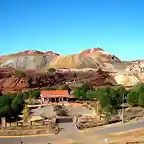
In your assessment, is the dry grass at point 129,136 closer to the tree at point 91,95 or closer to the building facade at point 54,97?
the tree at point 91,95

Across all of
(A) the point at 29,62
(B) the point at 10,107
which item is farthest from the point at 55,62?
(B) the point at 10,107

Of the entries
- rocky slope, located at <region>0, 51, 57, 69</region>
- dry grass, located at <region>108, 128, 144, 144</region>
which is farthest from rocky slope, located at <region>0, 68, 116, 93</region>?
dry grass, located at <region>108, 128, 144, 144</region>

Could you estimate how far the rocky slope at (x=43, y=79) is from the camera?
84.4 meters

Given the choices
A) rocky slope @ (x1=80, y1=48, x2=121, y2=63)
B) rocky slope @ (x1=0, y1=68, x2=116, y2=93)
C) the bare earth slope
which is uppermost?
Result: rocky slope @ (x1=80, y1=48, x2=121, y2=63)

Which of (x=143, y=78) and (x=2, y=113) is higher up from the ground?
(x=143, y=78)

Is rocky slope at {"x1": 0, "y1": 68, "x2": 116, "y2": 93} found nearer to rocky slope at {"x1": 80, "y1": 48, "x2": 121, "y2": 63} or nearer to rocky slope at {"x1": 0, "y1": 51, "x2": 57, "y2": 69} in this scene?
rocky slope at {"x1": 0, "y1": 51, "x2": 57, "y2": 69}

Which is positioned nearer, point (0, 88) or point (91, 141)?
point (91, 141)

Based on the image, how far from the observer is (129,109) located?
153 feet

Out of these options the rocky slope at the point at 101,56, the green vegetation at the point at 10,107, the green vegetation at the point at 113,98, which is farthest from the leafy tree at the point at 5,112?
the rocky slope at the point at 101,56

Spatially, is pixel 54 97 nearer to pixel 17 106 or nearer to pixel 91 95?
pixel 91 95

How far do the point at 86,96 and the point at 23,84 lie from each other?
3170cm

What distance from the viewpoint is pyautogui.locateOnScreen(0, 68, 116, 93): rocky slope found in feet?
277

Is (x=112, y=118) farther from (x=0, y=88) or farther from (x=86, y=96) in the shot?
(x=0, y=88)

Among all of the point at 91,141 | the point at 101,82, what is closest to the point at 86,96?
the point at 91,141
